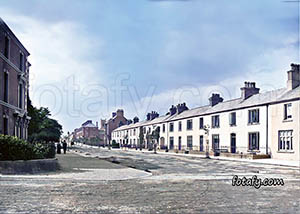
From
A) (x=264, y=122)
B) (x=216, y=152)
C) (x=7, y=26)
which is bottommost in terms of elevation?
(x=216, y=152)

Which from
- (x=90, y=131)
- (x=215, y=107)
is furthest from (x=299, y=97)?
(x=90, y=131)

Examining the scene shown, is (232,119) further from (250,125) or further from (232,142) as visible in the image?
(250,125)

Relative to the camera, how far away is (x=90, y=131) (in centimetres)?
16762

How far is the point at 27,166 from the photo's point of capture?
15898mm

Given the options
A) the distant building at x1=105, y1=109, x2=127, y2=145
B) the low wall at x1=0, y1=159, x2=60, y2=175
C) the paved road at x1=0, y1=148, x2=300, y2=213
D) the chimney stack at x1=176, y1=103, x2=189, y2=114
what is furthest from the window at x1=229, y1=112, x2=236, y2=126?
the distant building at x1=105, y1=109, x2=127, y2=145

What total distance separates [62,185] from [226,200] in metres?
5.83

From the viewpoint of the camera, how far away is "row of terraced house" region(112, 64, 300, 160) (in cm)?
3256

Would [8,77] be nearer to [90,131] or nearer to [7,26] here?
[7,26]

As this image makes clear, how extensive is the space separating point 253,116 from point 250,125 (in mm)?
1052

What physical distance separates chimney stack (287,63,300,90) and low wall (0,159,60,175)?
2578 cm

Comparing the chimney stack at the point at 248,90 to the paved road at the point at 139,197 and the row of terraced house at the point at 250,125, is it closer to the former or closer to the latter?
the row of terraced house at the point at 250,125

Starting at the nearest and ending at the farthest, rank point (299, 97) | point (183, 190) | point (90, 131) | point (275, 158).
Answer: point (183, 190) → point (299, 97) → point (275, 158) → point (90, 131)

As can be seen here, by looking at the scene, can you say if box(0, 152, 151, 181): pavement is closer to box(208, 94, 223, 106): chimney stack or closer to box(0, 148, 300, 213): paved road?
box(0, 148, 300, 213): paved road

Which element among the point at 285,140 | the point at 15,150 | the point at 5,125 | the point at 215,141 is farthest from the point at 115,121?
the point at 15,150
